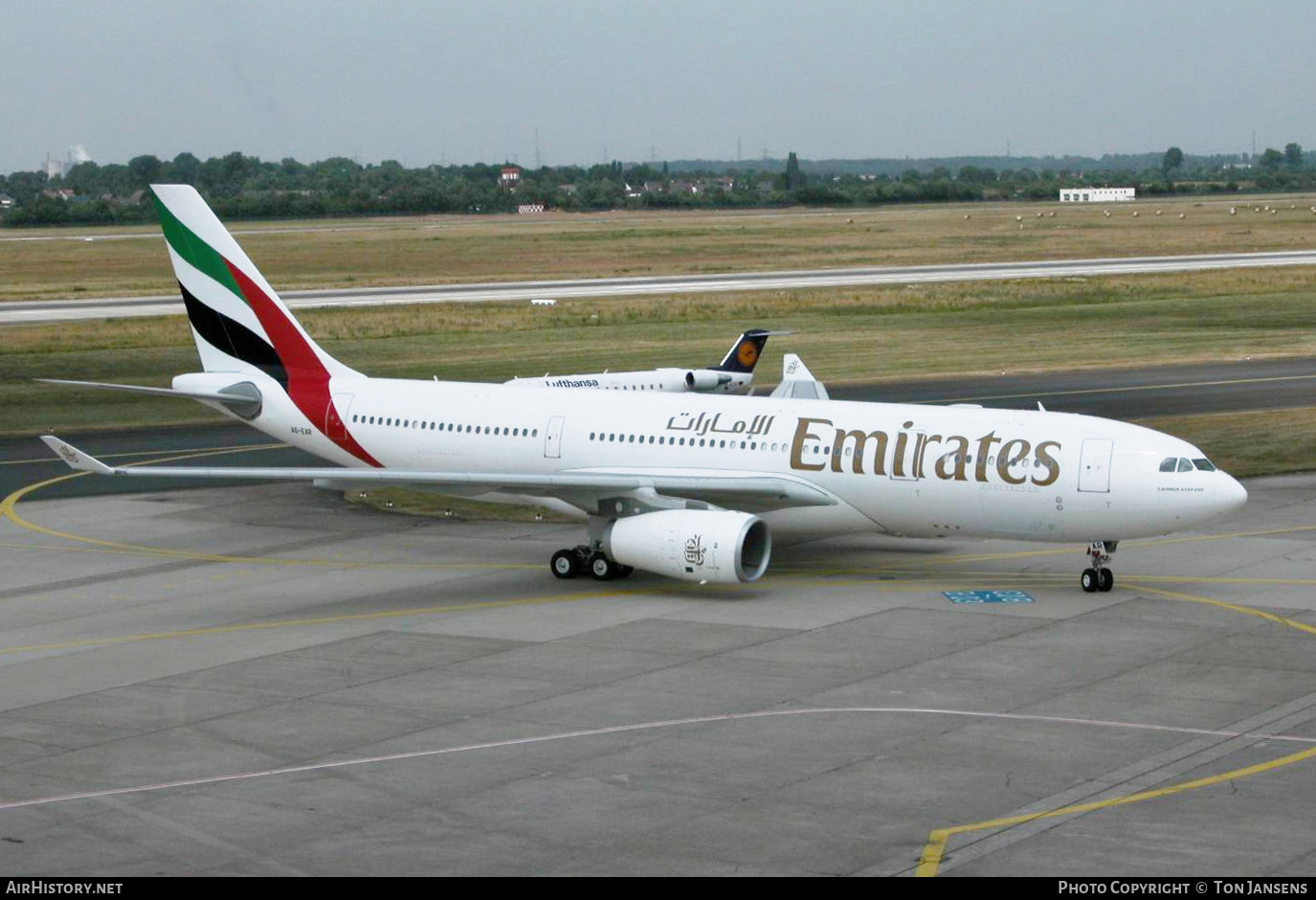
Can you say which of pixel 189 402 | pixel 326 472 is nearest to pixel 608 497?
pixel 326 472

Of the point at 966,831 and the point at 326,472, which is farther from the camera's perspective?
the point at 326,472

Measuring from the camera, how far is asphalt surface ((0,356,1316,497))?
53.7 m

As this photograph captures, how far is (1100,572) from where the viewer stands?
35469 mm

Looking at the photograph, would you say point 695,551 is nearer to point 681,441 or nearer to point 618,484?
point 618,484

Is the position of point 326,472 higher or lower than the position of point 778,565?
higher

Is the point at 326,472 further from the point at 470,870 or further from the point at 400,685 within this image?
the point at 470,870

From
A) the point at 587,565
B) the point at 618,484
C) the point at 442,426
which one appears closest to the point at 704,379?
the point at 442,426

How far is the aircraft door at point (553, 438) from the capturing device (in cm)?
3978

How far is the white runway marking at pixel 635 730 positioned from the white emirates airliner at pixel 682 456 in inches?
314

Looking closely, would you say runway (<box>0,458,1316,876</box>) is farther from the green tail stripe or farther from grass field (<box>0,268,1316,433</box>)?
grass field (<box>0,268,1316,433</box>)

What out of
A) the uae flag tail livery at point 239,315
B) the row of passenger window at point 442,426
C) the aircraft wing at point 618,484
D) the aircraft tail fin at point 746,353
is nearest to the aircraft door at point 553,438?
the row of passenger window at point 442,426

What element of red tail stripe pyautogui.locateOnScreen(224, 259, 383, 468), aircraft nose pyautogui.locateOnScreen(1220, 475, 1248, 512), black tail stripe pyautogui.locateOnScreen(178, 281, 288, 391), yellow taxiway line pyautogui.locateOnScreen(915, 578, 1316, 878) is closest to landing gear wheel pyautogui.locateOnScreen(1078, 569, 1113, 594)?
aircraft nose pyautogui.locateOnScreen(1220, 475, 1248, 512)

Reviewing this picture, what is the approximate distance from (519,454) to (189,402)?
106 feet

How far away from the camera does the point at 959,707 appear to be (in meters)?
27.0
